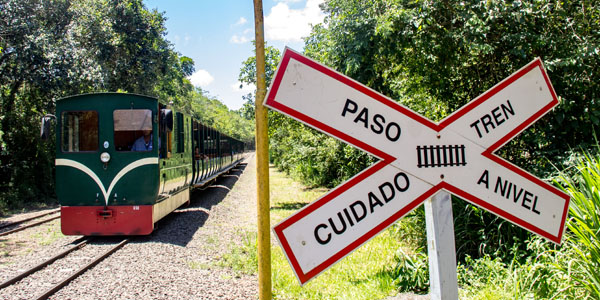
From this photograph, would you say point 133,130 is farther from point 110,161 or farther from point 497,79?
point 497,79

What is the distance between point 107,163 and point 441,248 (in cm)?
809

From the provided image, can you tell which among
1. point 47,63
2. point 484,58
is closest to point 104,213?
point 484,58

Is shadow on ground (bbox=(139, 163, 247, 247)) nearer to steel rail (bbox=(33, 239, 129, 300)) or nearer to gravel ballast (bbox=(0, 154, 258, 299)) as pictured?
gravel ballast (bbox=(0, 154, 258, 299))

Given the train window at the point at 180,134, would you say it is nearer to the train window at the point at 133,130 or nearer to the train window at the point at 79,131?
the train window at the point at 133,130

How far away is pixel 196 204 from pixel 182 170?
3317 mm

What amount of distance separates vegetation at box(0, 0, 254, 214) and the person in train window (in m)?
8.29

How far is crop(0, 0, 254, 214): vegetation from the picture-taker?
14914 millimetres

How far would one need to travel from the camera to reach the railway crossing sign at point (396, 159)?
5.26 ft

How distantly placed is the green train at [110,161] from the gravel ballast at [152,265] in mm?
486

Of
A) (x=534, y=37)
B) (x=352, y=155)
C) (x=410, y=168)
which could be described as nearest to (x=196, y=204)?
(x=352, y=155)

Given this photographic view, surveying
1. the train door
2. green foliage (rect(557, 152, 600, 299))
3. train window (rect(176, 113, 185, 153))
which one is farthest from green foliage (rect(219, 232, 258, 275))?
the train door

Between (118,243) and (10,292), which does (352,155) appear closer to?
(118,243)

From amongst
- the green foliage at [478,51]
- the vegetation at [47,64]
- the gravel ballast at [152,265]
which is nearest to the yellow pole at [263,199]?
the gravel ballast at [152,265]

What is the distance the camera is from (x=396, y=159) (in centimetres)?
173
